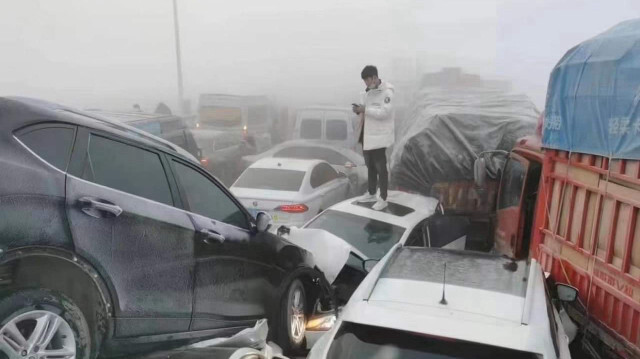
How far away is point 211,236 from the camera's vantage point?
12.0ft

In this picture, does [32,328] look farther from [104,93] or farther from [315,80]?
[315,80]

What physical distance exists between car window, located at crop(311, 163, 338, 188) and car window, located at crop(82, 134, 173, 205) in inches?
204

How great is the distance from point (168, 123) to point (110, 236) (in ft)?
23.3

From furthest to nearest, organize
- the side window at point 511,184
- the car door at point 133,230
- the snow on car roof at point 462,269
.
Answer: the side window at point 511,184, the snow on car roof at point 462,269, the car door at point 133,230

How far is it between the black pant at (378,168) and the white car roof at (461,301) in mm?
3739

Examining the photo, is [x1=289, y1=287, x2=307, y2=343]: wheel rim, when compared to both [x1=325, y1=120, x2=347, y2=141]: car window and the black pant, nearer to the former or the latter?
the black pant

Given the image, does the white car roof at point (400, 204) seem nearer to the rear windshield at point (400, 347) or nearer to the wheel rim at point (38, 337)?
the rear windshield at point (400, 347)

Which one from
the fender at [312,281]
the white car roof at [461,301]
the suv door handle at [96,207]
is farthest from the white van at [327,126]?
the suv door handle at [96,207]

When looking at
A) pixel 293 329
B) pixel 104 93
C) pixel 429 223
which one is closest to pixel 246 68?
pixel 104 93

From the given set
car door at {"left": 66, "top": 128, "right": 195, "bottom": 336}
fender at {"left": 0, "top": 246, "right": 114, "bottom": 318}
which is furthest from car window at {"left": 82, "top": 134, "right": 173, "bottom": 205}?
fender at {"left": 0, "top": 246, "right": 114, "bottom": 318}

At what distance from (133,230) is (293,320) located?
79.1 inches

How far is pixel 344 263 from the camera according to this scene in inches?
211

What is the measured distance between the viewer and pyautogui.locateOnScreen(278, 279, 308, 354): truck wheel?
14.5ft

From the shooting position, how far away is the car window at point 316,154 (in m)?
11.6
